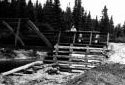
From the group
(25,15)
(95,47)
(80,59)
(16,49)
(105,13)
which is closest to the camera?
(80,59)

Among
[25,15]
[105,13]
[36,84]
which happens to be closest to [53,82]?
[36,84]

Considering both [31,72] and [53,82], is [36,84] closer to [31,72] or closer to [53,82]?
[53,82]

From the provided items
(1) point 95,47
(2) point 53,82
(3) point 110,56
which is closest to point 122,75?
(2) point 53,82

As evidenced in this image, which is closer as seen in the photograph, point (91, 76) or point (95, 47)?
point (91, 76)

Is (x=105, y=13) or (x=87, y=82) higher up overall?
(x=105, y=13)

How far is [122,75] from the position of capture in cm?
1095

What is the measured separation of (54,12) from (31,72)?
45.8 meters

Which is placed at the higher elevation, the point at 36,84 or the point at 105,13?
the point at 105,13

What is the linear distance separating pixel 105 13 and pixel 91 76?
2913 inches

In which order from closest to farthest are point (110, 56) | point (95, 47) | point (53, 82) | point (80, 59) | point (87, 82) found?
point (87, 82) < point (53, 82) < point (80, 59) < point (110, 56) < point (95, 47)

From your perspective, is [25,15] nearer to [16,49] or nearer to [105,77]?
[16,49]

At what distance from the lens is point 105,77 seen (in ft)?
33.1

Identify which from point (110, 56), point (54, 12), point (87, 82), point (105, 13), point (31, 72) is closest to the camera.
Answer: point (87, 82)

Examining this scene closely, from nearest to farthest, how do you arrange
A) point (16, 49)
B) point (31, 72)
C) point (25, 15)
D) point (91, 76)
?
point (91, 76) → point (31, 72) → point (16, 49) → point (25, 15)
